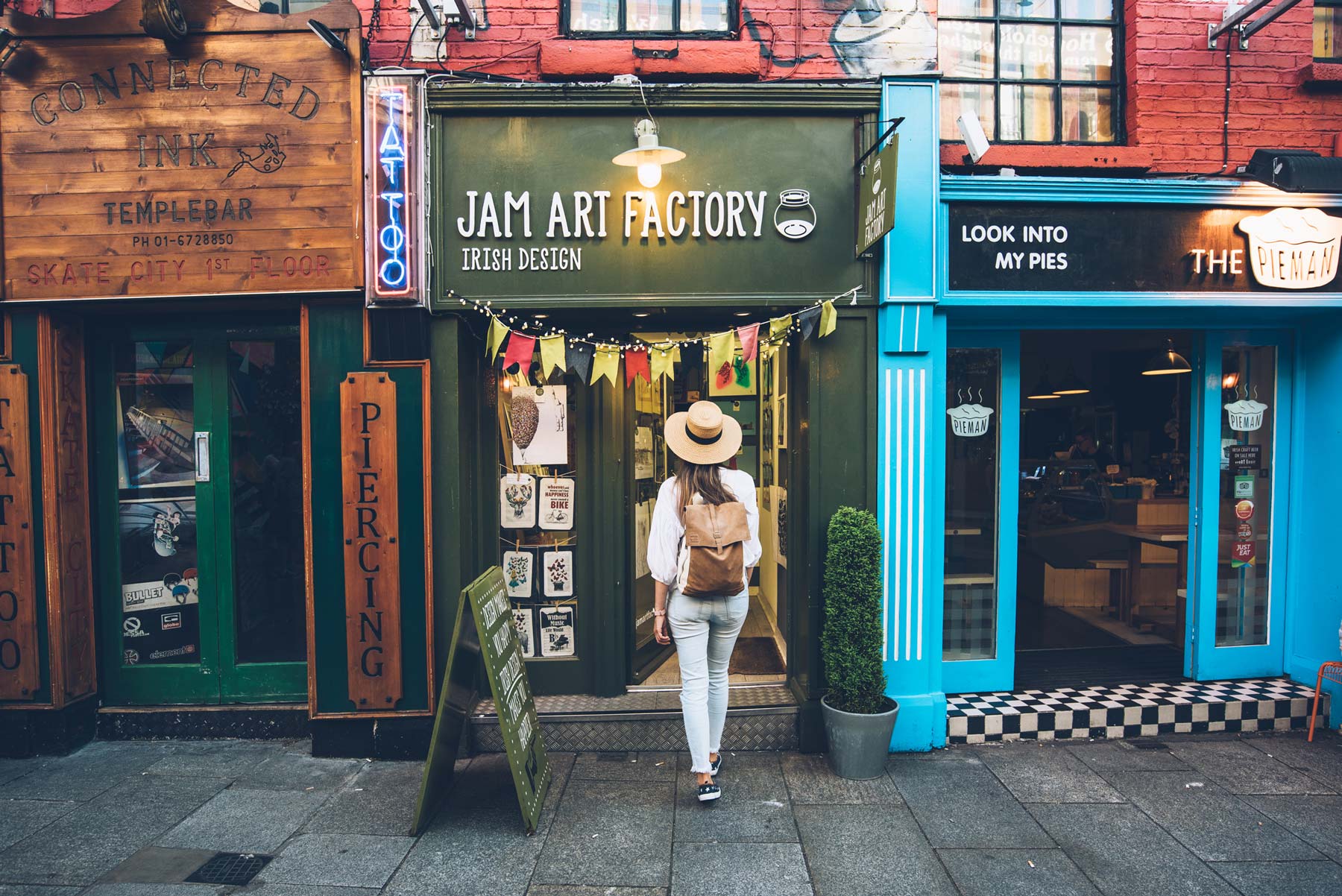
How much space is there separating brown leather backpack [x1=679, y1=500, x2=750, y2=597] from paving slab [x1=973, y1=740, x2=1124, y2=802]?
2.21m

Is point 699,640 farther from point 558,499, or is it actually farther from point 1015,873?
point 1015,873

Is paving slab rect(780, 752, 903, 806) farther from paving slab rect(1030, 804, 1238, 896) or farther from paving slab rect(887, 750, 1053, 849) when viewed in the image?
paving slab rect(1030, 804, 1238, 896)

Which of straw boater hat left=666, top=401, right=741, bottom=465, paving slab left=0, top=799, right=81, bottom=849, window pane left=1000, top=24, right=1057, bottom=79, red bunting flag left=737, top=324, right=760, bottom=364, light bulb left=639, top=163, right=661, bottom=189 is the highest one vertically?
window pane left=1000, top=24, right=1057, bottom=79

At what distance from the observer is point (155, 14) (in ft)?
15.9

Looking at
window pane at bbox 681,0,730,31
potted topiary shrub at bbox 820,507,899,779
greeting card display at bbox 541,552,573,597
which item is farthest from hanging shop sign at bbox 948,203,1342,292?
greeting card display at bbox 541,552,573,597

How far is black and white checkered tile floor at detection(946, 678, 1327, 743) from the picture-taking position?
5.29 m

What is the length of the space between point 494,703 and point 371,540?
1631mm

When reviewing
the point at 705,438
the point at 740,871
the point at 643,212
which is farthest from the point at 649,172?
the point at 740,871

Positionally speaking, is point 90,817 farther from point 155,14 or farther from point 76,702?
point 155,14

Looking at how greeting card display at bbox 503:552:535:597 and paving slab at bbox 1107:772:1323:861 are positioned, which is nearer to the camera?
paving slab at bbox 1107:772:1323:861

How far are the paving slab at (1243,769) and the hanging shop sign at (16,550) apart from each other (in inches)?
309

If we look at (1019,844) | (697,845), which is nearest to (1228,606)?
(1019,844)

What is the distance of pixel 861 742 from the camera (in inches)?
185

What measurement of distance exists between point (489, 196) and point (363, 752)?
12.9 feet
